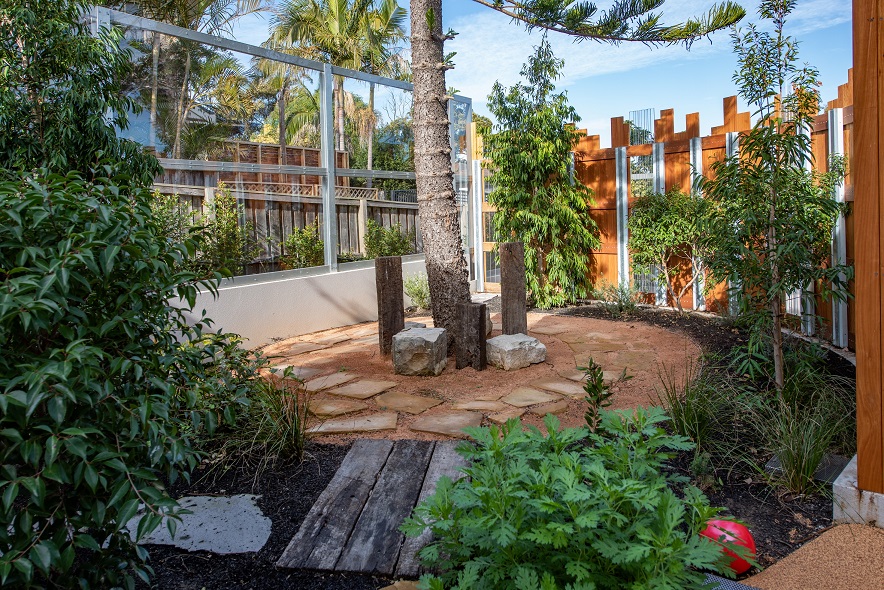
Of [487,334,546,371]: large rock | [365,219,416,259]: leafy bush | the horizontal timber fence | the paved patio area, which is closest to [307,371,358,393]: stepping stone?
the paved patio area

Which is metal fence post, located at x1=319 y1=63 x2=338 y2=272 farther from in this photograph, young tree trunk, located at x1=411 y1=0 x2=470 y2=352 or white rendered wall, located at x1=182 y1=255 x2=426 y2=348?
young tree trunk, located at x1=411 y1=0 x2=470 y2=352

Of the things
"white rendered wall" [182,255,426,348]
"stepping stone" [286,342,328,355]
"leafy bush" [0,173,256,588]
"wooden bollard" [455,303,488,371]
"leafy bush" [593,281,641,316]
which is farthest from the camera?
"leafy bush" [593,281,641,316]

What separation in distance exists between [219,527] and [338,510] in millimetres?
485

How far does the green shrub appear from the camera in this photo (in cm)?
689

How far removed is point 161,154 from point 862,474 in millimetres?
5503

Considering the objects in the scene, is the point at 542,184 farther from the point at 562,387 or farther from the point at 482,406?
the point at 482,406

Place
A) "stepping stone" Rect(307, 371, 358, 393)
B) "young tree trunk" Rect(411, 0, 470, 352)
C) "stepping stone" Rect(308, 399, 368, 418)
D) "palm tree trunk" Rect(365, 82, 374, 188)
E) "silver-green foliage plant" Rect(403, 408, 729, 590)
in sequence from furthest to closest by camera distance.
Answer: "palm tree trunk" Rect(365, 82, 374, 188) → "young tree trunk" Rect(411, 0, 470, 352) → "stepping stone" Rect(307, 371, 358, 393) → "stepping stone" Rect(308, 399, 368, 418) → "silver-green foliage plant" Rect(403, 408, 729, 590)

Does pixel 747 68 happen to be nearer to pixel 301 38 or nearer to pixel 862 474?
pixel 862 474

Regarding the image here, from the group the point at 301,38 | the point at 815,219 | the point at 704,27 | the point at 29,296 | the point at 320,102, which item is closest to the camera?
the point at 29,296

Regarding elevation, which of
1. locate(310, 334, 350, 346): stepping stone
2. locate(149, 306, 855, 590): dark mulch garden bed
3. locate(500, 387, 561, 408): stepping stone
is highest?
locate(310, 334, 350, 346): stepping stone

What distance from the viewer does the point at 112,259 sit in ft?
5.28

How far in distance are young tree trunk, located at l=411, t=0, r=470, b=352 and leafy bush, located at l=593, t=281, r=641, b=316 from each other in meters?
2.57

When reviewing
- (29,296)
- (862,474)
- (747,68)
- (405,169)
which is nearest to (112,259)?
(29,296)

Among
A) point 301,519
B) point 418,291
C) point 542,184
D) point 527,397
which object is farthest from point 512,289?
point 301,519
